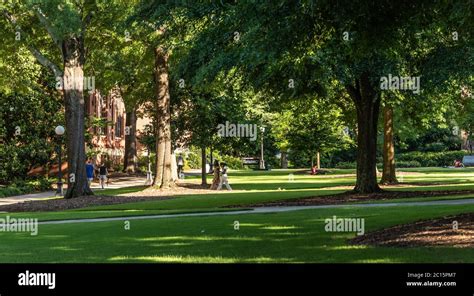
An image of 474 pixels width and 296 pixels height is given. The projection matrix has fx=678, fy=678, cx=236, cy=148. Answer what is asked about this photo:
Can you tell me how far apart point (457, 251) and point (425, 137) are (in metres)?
73.4

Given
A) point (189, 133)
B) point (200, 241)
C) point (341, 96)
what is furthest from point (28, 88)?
point (200, 241)

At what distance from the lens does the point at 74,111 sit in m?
28.9

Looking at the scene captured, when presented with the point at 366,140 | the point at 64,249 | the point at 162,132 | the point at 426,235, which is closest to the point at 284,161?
the point at 162,132


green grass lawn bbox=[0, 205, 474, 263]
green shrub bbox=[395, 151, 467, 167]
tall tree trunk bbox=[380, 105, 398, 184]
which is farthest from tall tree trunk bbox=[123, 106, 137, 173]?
green grass lawn bbox=[0, 205, 474, 263]

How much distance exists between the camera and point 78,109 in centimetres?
2908

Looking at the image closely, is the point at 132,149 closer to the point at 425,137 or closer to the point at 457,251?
the point at 425,137

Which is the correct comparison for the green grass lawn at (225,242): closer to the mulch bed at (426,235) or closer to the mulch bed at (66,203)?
the mulch bed at (426,235)

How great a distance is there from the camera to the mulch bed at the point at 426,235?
11.2 m
